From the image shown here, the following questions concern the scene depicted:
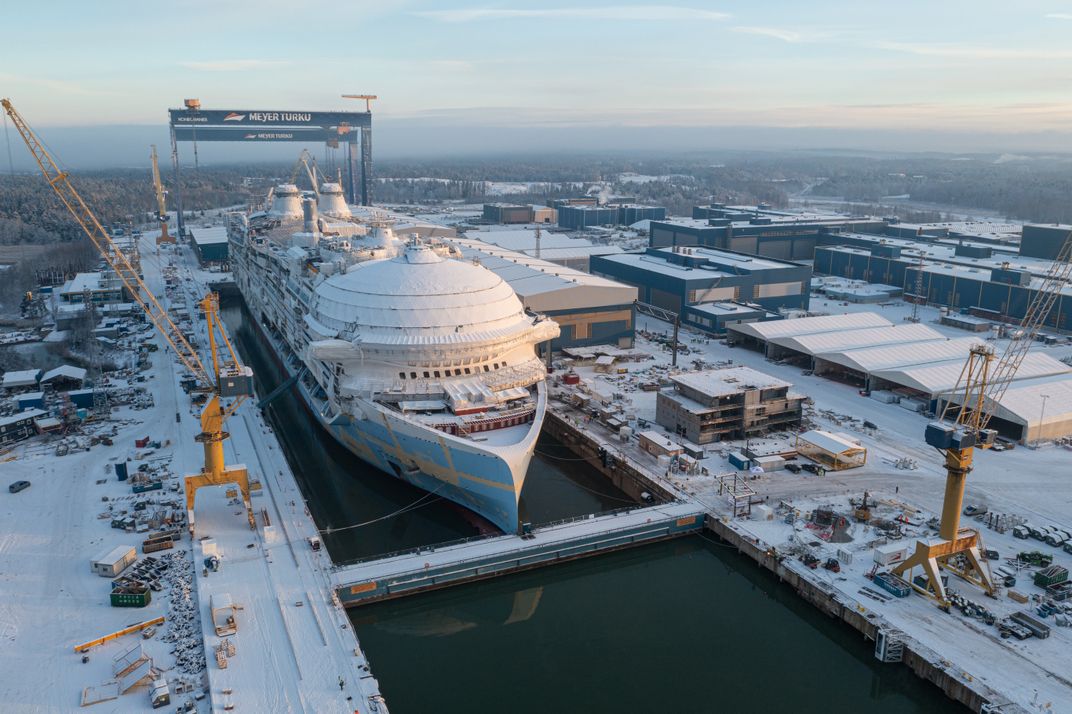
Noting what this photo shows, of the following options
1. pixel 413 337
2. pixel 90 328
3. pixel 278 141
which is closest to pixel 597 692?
pixel 413 337

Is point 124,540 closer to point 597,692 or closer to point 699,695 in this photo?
point 597,692

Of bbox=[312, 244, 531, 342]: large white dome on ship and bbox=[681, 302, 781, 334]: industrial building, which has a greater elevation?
bbox=[312, 244, 531, 342]: large white dome on ship

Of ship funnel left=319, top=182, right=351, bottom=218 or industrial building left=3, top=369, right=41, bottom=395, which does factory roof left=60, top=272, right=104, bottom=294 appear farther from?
industrial building left=3, top=369, right=41, bottom=395

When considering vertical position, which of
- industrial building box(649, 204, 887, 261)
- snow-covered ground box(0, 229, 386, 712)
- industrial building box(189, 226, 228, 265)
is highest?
industrial building box(649, 204, 887, 261)

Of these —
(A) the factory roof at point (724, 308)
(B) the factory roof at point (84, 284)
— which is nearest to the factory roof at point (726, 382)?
(A) the factory roof at point (724, 308)

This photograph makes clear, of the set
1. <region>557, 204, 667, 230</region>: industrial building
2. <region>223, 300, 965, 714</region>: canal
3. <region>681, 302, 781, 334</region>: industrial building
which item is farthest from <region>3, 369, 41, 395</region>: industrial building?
<region>557, 204, 667, 230</region>: industrial building

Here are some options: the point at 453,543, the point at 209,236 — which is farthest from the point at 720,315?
the point at 209,236

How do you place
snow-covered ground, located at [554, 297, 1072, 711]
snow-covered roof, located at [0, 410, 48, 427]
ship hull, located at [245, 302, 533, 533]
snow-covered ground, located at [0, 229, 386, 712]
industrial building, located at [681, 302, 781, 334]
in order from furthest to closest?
industrial building, located at [681, 302, 781, 334]
snow-covered roof, located at [0, 410, 48, 427]
ship hull, located at [245, 302, 533, 533]
snow-covered ground, located at [554, 297, 1072, 711]
snow-covered ground, located at [0, 229, 386, 712]
